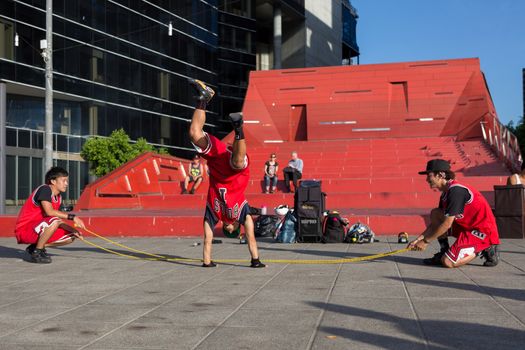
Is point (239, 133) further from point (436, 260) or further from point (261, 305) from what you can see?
point (436, 260)

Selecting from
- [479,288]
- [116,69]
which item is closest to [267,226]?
[479,288]

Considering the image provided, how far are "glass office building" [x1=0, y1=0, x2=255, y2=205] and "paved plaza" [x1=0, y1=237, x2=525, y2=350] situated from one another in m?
21.6

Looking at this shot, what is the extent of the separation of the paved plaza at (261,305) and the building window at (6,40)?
78.9ft

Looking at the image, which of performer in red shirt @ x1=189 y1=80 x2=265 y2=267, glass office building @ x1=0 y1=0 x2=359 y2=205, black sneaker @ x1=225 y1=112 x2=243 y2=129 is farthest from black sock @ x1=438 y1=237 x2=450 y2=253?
glass office building @ x1=0 y1=0 x2=359 y2=205

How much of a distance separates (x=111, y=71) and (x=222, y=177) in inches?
1245

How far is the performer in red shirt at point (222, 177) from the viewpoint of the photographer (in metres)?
7.16

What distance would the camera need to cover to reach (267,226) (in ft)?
40.8

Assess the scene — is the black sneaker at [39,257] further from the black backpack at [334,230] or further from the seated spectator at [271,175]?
the seated spectator at [271,175]

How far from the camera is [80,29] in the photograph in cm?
3466

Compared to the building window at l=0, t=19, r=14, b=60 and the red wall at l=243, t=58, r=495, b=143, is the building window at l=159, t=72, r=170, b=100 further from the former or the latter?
the red wall at l=243, t=58, r=495, b=143

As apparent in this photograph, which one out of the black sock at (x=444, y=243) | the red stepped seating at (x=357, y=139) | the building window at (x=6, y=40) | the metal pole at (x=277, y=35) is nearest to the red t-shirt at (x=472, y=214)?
the black sock at (x=444, y=243)

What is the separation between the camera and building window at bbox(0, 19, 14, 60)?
1158 inches

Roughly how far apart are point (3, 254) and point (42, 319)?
225 inches

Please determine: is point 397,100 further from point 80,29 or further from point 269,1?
point 269,1
